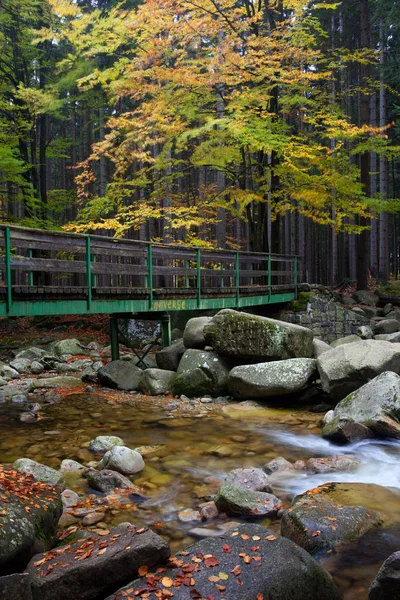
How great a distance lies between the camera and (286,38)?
14.8 m

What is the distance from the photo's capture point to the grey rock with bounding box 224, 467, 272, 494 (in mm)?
5375

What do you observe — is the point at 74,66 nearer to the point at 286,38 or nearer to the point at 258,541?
the point at 286,38

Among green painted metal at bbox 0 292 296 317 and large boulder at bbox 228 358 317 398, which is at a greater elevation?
green painted metal at bbox 0 292 296 317

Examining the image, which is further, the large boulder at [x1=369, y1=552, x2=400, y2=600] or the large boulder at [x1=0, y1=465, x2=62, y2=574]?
the large boulder at [x1=0, y1=465, x2=62, y2=574]

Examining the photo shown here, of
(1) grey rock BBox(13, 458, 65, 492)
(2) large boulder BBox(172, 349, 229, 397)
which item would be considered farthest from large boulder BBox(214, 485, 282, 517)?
(2) large boulder BBox(172, 349, 229, 397)

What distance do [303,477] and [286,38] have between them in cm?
1368

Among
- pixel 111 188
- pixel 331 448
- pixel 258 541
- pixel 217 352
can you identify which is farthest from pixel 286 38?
pixel 258 541

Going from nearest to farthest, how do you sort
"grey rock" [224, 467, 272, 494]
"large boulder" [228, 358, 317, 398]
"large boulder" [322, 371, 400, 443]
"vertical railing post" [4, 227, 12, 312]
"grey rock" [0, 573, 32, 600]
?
"grey rock" [0, 573, 32, 600]
"grey rock" [224, 467, 272, 494]
"large boulder" [322, 371, 400, 443]
"vertical railing post" [4, 227, 12, 312]
"large boulder" [228, 358, 317, 398]

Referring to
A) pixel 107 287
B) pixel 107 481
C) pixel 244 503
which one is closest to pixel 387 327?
pixel 107 287

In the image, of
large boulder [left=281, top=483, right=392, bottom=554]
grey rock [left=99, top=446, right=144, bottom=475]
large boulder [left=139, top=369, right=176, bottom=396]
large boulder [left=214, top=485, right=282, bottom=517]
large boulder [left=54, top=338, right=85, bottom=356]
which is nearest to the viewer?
large boulder [left=281, top=483, right=392, bottom=554]

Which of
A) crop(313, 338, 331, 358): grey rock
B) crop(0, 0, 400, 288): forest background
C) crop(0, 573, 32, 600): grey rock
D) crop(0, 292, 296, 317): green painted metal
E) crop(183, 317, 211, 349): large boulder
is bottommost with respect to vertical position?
crop(0, 573, 32, 600): grey rock

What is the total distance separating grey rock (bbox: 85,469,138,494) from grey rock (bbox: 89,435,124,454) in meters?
1.18

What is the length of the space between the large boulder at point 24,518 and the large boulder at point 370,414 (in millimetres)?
4469

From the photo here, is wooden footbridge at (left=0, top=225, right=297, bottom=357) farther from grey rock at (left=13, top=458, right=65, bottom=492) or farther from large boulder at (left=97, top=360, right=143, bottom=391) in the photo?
grey rock at (left=13, top=458, right=65, bottom=492)
